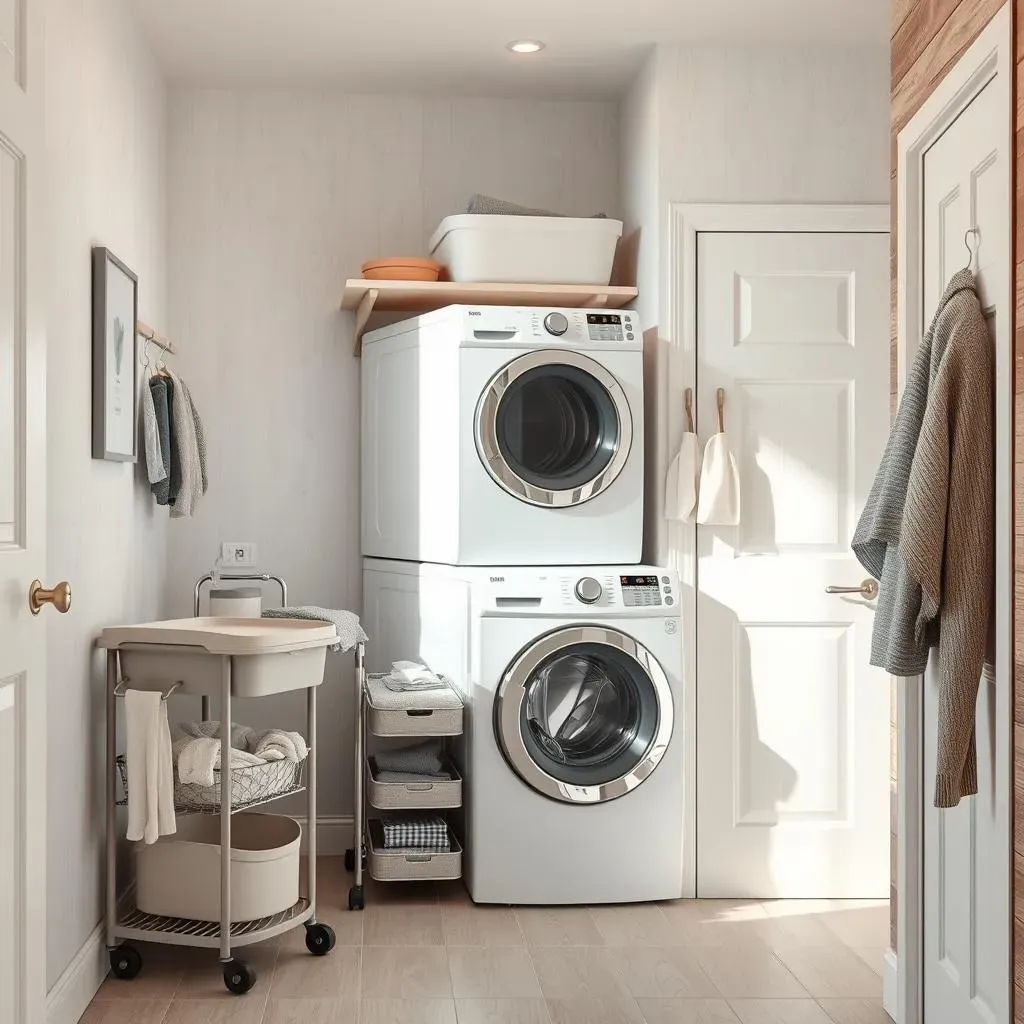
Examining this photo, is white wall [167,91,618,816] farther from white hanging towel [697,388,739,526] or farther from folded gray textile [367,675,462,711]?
white hanging towel [697,388,739,526]

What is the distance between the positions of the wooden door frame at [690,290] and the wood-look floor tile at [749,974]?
1.58 ft

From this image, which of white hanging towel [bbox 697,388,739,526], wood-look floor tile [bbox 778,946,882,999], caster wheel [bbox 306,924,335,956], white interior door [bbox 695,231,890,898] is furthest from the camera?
white interior door [bbox 695,231,890,898]

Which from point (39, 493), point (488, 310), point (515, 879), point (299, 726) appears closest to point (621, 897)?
point (515, 879)

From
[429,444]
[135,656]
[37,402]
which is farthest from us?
[429,444]

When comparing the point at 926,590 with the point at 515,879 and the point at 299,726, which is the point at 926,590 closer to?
the point at 515,879

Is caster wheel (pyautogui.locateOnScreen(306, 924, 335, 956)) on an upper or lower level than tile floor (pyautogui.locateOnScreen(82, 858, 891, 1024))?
upper

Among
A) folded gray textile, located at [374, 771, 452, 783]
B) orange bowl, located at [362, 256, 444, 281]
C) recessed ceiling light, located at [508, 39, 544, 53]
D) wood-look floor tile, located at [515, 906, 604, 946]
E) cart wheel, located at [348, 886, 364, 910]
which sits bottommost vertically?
wood-look floor tile, located at [515, 906, 604, 946]

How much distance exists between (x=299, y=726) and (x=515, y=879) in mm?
1078

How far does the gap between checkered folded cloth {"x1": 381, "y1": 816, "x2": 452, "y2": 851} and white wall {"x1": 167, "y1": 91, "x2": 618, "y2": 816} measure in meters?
0.70

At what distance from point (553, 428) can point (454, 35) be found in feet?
4.04

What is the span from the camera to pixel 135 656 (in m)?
2.95

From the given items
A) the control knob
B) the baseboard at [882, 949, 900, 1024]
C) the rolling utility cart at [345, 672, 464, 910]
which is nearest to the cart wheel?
the rolling utility cart at [345, 672, 464, 910]

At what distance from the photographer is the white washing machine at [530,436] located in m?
3.55

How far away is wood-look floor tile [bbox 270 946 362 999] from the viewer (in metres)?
2.87
